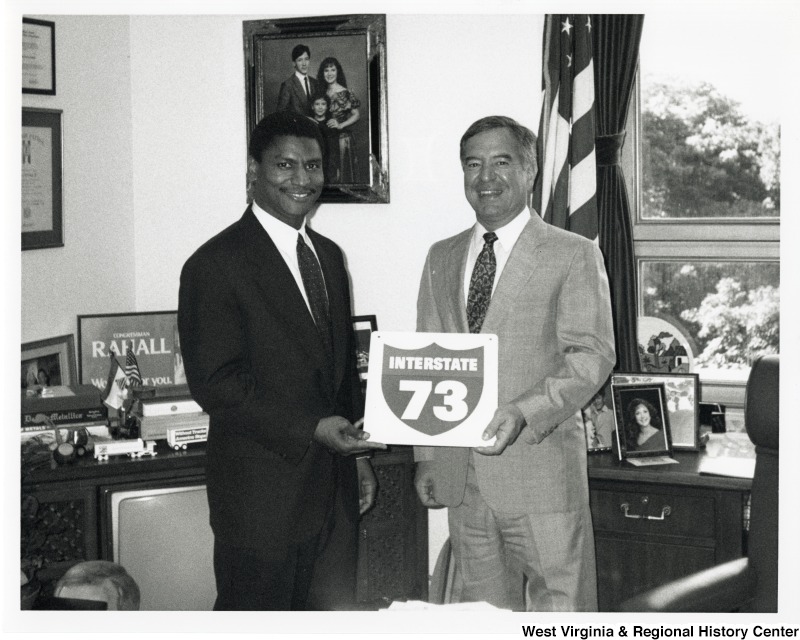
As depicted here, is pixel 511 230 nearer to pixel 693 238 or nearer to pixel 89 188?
pixel 693 238

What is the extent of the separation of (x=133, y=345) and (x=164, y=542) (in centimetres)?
67

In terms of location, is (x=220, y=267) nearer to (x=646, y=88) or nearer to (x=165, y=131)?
(x=165, y=131)

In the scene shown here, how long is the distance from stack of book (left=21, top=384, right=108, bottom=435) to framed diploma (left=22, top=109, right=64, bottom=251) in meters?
0.42

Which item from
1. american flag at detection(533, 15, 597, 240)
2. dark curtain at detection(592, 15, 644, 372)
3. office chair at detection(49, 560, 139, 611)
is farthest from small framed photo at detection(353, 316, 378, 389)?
office chair at detection(49, 560, 139, 611)

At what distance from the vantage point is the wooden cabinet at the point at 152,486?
2564 mm

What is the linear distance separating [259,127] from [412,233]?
94 cm

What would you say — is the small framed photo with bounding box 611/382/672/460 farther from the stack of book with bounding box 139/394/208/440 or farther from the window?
the stack of book with bounding box 139/394/208/440

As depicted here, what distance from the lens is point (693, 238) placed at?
3.08 metres

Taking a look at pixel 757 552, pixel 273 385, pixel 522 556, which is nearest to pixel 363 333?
pixel 273 385

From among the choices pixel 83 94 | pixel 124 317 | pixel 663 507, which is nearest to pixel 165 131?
pixel 83 94

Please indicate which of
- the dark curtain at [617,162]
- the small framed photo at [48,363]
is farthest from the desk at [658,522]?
the small framed photo at [48,363]

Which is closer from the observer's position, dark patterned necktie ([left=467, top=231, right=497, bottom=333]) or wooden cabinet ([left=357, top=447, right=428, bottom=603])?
dark patterned necktie ([left=467, top=231, right=497, bottom=333])

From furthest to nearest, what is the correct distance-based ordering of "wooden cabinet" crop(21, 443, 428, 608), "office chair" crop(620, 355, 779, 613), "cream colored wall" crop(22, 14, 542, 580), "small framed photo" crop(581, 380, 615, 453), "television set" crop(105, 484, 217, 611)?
"cream colored wall" crop(22, 14, 542, 580) → "small framed photo" crop(581, 380, 615, 453) → "television set" crop(105, 484, 217, 611) → "wooden cabinet" crop(21, 443, 428, 608) → "office chair" crop(620, 355, 779, 613)

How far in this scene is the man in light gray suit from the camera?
7.26 feet
